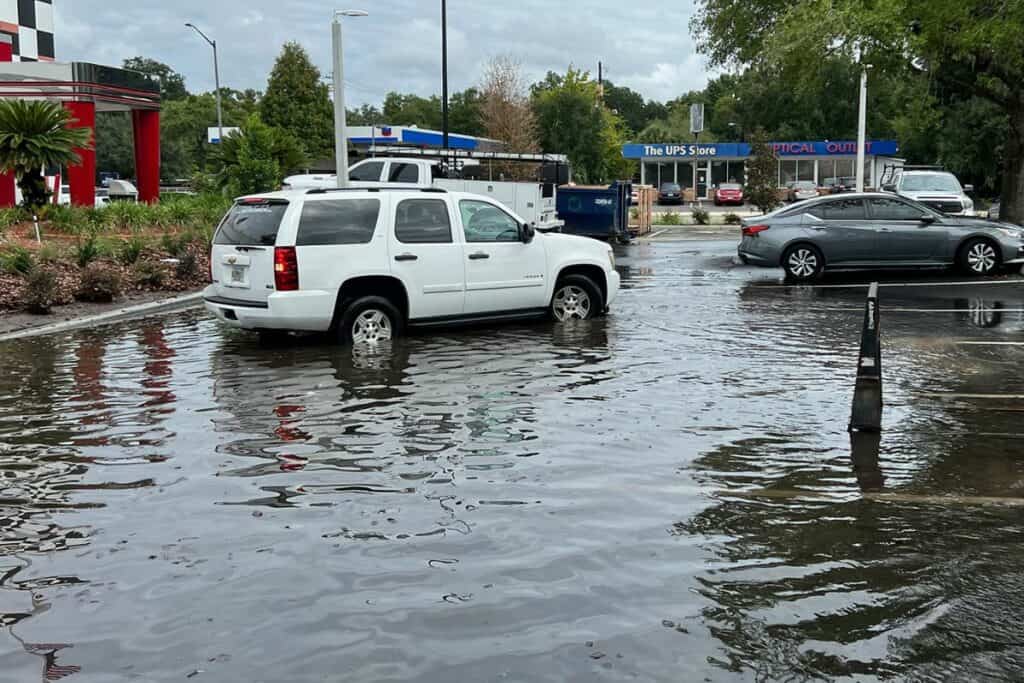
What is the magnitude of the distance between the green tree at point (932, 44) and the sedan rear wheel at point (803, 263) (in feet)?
16.9

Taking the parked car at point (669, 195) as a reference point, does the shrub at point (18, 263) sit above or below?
below

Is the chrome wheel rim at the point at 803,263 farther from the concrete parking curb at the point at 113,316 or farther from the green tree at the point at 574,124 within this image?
the green tree at the point at 574,124

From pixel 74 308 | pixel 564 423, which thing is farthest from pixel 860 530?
pixel 74 308

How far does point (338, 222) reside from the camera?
12477 millimetres

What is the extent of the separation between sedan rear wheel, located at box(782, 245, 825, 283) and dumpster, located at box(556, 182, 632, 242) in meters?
10.2

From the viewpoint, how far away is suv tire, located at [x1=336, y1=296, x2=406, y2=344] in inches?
495

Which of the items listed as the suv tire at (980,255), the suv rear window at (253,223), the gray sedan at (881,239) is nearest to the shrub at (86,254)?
the suv rear window at (253,223)

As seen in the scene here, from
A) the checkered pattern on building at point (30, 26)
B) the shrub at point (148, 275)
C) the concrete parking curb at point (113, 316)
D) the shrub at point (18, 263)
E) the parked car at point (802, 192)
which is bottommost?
the concrete parking curb at point (113, 316)

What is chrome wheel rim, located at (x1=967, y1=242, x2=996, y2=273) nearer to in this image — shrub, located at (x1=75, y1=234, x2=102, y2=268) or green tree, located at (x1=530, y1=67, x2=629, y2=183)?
shrub, located at (x1=75, y1=234, x2=102, y2=268)

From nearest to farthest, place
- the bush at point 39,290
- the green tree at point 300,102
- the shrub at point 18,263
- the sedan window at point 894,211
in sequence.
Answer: the bush at point 39,290, the shrub at point 18,263, the sedan window at point 894,211, the green tree at point 300,102

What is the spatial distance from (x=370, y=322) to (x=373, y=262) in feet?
2.29

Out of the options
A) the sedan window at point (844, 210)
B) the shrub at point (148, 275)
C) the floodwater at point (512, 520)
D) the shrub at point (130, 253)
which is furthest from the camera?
the sedan window at point (844, 210)

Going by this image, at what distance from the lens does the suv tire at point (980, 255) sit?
66.4ft

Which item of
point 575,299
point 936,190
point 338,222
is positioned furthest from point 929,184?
point 338,222
